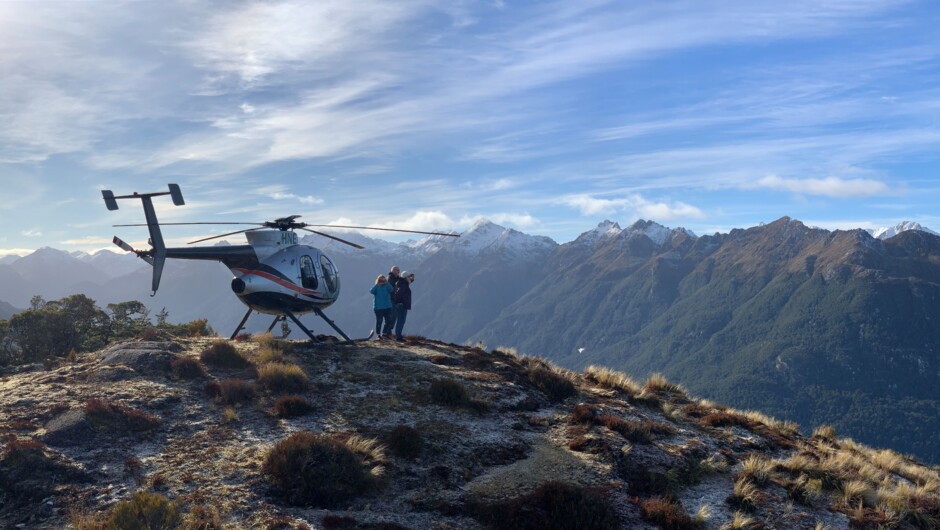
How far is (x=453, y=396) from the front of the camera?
16.7 m

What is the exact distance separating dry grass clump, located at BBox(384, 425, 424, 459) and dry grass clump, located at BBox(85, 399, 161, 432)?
553 centimetres

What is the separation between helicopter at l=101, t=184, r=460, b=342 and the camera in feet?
67.0

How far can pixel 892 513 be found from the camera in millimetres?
12977

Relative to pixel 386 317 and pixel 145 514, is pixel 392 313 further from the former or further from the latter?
pixel 145 514

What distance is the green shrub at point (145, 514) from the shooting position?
Result: 9.09 metres

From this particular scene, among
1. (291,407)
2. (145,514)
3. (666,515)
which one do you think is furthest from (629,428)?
(145,514)

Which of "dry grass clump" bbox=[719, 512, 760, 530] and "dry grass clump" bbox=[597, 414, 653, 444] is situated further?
"dry grass clump" bbox=[597, 414, 653, 444]

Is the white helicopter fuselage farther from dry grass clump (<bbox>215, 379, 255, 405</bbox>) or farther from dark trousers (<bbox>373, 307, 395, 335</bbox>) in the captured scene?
dry grass clump (<bbox>215, 379, 255, 405</bbox>)

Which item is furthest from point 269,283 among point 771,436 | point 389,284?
point 771,436

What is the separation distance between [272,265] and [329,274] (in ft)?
9.59

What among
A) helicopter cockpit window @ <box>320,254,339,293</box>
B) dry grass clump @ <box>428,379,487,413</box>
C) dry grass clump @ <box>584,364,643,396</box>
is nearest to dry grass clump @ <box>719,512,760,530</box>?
dry grass clump @ <box>428,379,487,413</box>

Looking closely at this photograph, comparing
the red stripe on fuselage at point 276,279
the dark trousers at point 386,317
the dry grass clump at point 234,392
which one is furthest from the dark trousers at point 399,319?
the dry grass clump at point 234,392

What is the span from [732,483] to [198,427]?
1276cm

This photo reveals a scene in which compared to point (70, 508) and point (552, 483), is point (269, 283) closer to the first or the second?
point (70, 508)
